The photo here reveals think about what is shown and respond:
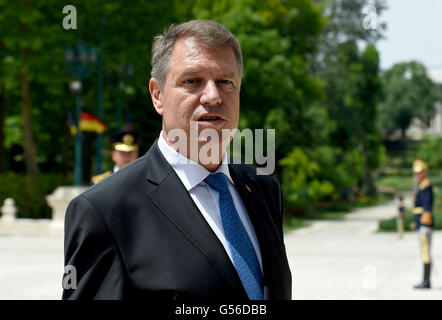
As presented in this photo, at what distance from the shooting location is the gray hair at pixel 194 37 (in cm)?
242

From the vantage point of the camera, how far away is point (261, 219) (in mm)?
2635

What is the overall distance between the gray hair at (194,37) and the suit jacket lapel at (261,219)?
461 mm

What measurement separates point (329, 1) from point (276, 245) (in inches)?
1828

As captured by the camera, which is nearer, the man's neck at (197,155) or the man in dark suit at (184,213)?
the man in dark suit at (184,213)

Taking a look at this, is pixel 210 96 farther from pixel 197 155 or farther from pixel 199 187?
pixel 199 187

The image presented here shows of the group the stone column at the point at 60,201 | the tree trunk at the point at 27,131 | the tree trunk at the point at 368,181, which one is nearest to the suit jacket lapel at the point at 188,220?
the stone column at the point at 60,201

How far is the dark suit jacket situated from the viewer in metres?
2.21

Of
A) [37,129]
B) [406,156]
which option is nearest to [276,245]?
[37,129]

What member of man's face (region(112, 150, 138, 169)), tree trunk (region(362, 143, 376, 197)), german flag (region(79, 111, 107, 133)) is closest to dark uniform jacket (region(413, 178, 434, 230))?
man's face (region(112, 150, 138, 169))

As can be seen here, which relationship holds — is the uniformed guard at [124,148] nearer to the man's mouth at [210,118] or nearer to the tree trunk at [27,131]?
the man's mouth at [210,118]

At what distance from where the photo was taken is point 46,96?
106ft

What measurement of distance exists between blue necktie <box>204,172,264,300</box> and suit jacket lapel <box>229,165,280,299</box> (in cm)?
4

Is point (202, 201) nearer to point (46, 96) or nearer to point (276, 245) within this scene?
point (276, 245)
